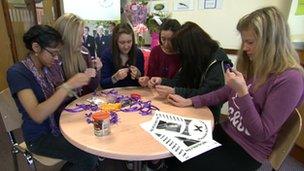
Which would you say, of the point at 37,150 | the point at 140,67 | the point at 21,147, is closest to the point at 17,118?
the point at 21,147

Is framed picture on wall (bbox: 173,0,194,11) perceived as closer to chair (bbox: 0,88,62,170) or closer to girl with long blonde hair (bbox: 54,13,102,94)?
girl with long blonde hair (bbox: 54,13,102,94)

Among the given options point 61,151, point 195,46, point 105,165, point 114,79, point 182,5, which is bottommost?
point 105,165

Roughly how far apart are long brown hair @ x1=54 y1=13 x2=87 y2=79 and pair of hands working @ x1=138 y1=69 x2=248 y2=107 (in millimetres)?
470

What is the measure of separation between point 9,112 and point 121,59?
0.90 metres

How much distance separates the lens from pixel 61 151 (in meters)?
1.36

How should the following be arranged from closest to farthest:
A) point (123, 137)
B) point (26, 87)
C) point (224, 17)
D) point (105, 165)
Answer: point (123, 137)
point (26, 87)
point (105, 165)
point (224, 17)

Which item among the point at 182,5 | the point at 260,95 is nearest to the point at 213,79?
the point at 260,95

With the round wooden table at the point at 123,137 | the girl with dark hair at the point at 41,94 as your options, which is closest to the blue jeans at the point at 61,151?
the girl with dark hair at the point at 41,94

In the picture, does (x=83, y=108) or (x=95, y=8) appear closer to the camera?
(x=83, y=108)

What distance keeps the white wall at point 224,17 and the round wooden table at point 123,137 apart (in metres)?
1.45

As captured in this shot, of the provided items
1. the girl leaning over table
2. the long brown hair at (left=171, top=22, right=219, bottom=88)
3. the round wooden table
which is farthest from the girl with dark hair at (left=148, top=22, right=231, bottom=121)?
the girl leaning over table

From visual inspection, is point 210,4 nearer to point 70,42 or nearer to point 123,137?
point 70,42

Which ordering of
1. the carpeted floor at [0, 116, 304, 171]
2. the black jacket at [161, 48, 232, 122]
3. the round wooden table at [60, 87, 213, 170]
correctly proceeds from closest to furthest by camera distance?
the round wooden table at [60, 87, 213, 170], the black jacket at [161, 48, 232, 122], the carpeted floor at [0, 116, 304, 171]

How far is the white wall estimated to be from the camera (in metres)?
2.49
